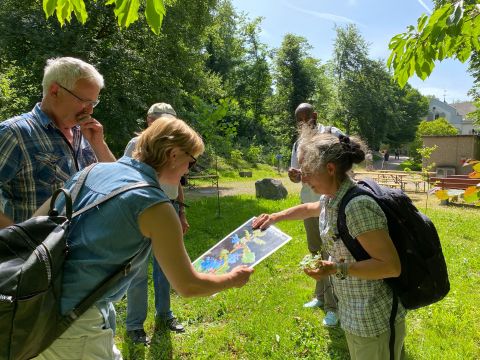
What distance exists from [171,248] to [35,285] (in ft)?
1.66

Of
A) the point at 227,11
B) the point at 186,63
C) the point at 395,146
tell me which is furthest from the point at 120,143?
the point at 395,146

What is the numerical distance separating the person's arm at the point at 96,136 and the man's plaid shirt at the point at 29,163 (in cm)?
35

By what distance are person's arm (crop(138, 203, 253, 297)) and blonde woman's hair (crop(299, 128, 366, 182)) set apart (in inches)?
32.9

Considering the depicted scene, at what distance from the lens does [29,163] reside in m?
2.20

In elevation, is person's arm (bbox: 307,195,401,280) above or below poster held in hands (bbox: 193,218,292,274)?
above

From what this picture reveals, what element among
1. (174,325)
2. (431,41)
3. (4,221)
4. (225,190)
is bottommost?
(225,190)

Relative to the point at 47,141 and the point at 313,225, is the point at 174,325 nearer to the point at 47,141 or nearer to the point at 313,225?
the point at 313,225

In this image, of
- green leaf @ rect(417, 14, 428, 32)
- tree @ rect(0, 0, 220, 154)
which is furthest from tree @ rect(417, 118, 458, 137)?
green leaf @ rect(417, 14, 428, 32)

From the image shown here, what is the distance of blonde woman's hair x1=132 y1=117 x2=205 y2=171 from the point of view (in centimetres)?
175

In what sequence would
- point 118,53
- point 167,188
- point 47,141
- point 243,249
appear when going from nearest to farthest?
1. point 47,141
2. point 243,249
3. point 167,188
4. point 118,53

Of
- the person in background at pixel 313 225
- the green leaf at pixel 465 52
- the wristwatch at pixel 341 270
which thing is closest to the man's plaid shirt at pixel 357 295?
the wristwatch at pixel 341 270

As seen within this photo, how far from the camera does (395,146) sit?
59656 mm

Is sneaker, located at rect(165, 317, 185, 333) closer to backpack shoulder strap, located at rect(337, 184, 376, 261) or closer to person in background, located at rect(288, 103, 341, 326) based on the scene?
person in background, located at rect(288, 103, 341, 326)

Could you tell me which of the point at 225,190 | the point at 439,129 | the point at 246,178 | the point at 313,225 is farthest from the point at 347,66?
the point at 313,225
